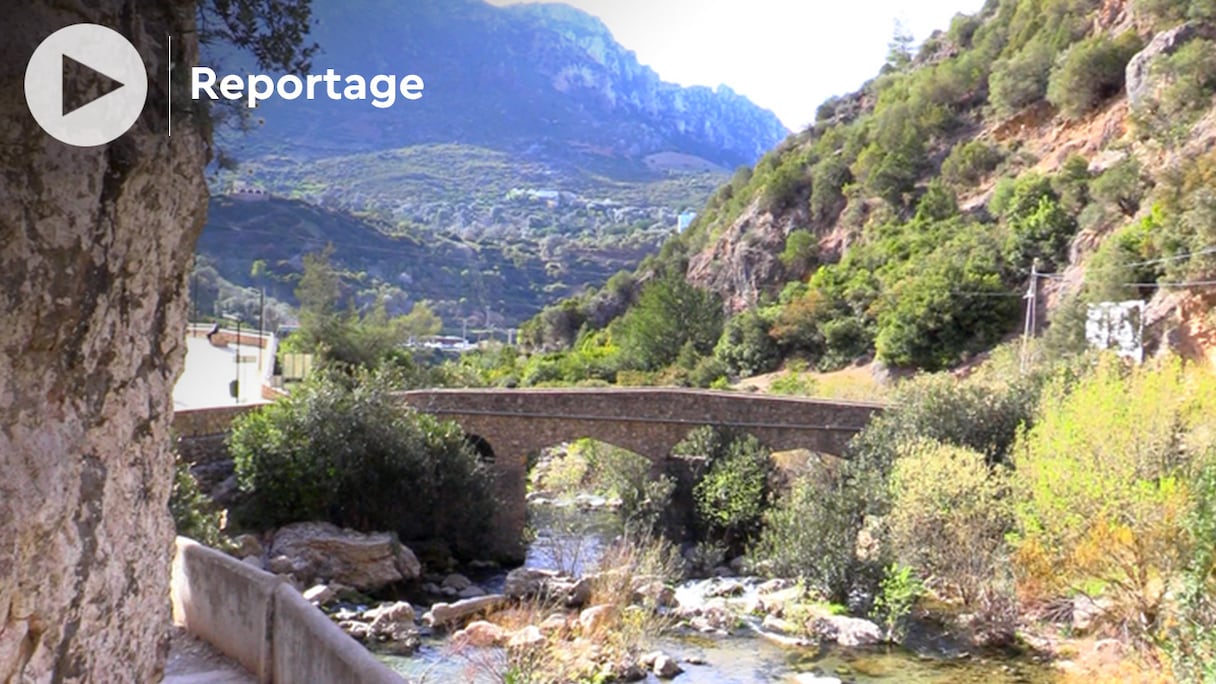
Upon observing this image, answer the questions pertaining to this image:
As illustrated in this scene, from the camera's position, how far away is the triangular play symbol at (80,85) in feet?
11.9

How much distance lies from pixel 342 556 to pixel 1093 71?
107 feet

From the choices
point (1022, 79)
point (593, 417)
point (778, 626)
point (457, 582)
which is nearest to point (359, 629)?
point (457, 582)

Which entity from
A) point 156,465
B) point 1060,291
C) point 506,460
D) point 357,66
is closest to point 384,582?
point 506,460

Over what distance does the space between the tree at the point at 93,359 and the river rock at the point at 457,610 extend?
12.6m

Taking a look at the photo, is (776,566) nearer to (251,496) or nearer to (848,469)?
(848,469)

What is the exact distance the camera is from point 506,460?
25.7 metres

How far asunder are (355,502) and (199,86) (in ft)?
57.0

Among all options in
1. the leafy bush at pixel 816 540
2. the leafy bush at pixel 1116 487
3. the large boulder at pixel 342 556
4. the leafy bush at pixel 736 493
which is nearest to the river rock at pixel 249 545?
the large boulder at pixel 342 556

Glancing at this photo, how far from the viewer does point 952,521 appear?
57.5ft

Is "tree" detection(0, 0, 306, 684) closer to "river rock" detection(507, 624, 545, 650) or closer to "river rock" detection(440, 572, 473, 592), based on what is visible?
"river rock" detection(507, 624, 545, 650)

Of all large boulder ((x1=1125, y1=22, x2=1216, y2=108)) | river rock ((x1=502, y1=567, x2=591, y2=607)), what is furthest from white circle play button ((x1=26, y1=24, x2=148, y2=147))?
large boulder ((x1=1125, y1=22, x2=1216, y2=108))

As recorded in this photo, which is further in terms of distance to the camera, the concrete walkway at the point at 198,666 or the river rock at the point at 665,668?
the river rock at the point at 665,668

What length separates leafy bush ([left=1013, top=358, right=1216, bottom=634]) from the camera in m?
14.2

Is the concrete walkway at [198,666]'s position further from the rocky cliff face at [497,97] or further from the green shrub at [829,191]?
the rocky cliff face at [497,97]
